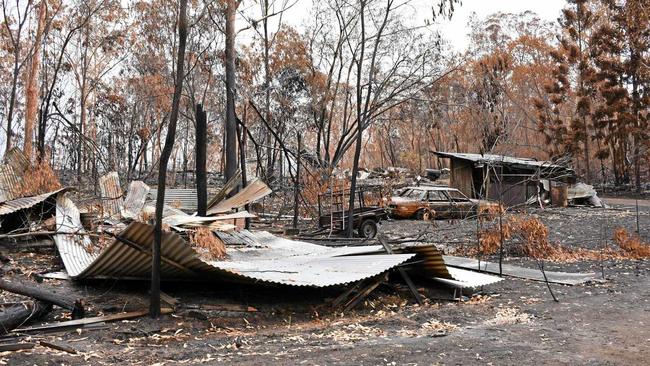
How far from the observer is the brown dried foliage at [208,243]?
9.01m

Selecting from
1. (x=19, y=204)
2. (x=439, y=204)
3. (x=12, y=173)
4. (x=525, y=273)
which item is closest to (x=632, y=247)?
(x=525, y=273)

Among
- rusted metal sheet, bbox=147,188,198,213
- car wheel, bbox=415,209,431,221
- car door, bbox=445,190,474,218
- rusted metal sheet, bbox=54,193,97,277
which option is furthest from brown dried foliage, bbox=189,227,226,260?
car door, bbox=445,190,474,218

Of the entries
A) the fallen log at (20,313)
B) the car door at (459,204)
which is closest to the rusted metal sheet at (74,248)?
the fallen log at (20,313)

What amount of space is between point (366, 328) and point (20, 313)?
363 centimetres

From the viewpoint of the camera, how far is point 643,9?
70.8 feet

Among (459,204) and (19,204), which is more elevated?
(19,204)

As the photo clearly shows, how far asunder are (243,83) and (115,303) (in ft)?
96.1

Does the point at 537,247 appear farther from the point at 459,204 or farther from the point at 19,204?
the point at 19,204

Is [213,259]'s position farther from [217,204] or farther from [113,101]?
[113,101]

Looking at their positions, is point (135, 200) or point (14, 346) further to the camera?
point (135, 200)

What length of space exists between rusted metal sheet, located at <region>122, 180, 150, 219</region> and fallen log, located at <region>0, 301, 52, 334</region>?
526cm

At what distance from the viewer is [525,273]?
10.3 meters

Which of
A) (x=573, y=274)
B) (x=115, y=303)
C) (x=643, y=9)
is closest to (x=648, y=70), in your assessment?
(x=643, y=9)

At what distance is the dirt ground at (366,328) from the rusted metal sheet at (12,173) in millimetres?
2981
